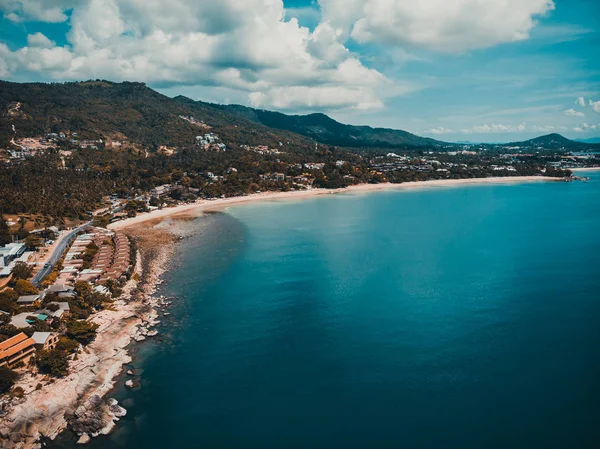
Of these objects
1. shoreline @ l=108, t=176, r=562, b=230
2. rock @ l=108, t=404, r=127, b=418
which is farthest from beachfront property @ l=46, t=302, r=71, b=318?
shoreline @ l=108, t=176, r=562, b=230

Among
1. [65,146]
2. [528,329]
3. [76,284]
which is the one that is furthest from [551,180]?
[65,146]

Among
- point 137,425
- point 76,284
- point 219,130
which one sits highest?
point 219,130

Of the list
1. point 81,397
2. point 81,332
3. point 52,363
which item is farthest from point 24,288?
point 81,397

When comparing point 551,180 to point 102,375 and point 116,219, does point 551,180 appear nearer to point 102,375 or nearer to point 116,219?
point 116,219

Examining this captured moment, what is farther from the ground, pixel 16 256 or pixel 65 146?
pixel 65 146

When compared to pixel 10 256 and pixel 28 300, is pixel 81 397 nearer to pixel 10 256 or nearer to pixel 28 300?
pixel 28 300

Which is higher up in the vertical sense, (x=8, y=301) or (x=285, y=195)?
(x=285, y=195)

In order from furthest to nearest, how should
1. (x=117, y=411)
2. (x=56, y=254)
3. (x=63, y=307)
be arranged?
(x=56, y=254), (x=63, y=307), (x=117, y=411)

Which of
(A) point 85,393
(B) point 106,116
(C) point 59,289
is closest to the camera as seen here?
(A) point 85,393
